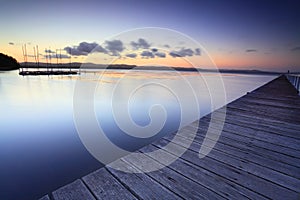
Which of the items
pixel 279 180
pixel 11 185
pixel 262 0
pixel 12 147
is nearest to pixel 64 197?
pixel 279 180

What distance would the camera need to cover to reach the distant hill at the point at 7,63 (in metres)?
61.2

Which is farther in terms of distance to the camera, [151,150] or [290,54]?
[290,54]

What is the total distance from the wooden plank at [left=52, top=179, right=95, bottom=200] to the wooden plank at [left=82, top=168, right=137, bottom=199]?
0.03 meters

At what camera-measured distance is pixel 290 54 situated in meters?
17.0

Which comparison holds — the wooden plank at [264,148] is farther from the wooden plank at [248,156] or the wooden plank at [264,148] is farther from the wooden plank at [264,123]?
the wooden plank at [264,123]

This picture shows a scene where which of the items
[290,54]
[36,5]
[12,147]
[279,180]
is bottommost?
[12,147]

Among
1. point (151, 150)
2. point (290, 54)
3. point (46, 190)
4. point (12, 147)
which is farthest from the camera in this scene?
point (290, 54)

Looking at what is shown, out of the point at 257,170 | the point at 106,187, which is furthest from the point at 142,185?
the point at 257,170

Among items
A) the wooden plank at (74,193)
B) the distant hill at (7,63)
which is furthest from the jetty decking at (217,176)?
the distant hill at (7,63)

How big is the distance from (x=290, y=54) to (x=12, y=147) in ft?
81.1

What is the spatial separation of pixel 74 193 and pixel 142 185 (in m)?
0.48

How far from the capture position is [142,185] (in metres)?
1.11

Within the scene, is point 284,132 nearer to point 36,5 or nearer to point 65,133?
point 65,133

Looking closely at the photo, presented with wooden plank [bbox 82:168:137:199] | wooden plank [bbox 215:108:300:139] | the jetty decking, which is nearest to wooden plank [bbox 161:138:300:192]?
the jetty decking
